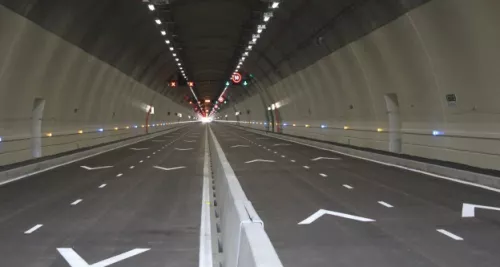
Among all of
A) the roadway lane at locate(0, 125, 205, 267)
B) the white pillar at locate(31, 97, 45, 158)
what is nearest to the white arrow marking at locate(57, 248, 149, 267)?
the roadway lane at locate(0, 125, 205, 267)

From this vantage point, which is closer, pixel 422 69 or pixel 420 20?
pixel 420 20

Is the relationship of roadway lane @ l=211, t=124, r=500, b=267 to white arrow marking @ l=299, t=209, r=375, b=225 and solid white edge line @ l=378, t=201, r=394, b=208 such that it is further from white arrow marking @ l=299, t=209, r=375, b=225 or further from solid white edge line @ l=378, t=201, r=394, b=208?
white arrow marking @ l=299, t=209, r=375, b=225

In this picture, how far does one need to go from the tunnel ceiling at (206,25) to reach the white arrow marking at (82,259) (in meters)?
11.7

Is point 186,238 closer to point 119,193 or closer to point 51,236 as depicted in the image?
point 51,236

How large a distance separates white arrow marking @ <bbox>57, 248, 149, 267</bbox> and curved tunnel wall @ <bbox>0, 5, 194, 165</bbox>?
12.0 m

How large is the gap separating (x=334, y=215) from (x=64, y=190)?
29.4ft

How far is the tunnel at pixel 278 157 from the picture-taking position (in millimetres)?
9000

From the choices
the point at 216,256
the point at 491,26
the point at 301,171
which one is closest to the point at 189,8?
the point at 301,171

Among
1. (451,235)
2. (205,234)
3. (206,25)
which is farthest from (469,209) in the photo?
(206,25)

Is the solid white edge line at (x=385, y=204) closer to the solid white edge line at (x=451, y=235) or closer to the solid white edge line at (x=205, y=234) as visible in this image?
the solid white edge line at (x=451, y=235)

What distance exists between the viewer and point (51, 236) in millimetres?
10188

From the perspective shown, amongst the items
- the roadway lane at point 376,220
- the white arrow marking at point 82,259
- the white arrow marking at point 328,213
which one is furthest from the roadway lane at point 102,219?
the white arrow marking at point 328,213

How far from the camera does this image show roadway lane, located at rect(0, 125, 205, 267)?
28.5 feet

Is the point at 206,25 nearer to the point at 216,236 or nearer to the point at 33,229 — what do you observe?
the point at 33,229
